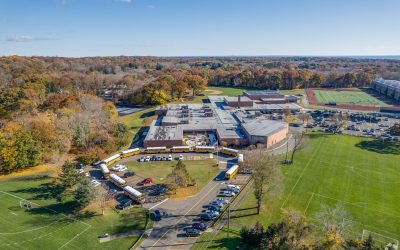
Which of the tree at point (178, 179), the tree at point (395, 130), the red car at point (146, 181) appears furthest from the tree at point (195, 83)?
the tree at point (178, 179)

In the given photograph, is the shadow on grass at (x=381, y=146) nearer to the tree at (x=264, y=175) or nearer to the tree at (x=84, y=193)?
the tree at (x=264, y=175)

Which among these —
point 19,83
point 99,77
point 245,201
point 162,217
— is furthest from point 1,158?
point 99,77

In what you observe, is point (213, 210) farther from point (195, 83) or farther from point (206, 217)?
point (195, 83)

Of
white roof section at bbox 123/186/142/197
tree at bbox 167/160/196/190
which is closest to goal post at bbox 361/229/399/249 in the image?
tree at bbox 167/160/196/190

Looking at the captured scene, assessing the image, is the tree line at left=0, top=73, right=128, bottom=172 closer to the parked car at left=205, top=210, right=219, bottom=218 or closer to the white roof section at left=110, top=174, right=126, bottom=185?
the white roof section at left=110, top=174, right=126, bottom=185

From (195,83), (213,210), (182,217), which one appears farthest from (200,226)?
(195,83)

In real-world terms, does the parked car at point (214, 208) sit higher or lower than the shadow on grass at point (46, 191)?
higher
